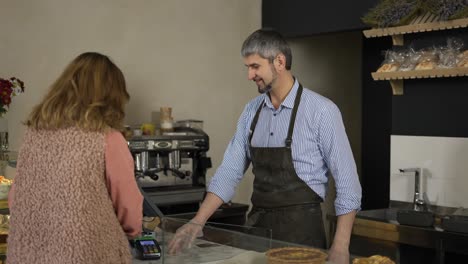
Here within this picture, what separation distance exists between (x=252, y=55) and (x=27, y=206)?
1.27 m

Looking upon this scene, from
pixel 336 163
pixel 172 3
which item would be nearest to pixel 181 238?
pixel 336 163

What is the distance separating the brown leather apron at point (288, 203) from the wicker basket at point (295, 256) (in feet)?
2.74

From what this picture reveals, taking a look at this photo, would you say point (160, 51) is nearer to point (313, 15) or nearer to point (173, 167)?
point (173, 167)

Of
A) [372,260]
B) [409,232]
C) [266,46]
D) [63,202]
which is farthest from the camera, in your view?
[409,232]

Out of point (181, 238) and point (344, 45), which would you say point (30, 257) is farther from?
point (344, 45)

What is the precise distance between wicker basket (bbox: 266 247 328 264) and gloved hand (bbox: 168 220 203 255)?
28 cm

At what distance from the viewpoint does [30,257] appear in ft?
6.28

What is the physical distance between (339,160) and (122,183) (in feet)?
3.58

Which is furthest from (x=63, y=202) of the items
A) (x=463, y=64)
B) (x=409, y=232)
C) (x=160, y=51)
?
(x=160, y=51)

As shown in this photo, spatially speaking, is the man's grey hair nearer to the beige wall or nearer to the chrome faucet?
the chrome faucet

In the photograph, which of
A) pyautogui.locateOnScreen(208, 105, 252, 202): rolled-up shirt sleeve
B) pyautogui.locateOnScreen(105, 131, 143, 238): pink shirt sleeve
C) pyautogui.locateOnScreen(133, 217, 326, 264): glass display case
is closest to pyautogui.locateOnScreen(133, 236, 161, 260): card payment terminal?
pyautogui.locateOnScreen(133, 217, 326, 264): glass display case

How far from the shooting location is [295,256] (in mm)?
1990

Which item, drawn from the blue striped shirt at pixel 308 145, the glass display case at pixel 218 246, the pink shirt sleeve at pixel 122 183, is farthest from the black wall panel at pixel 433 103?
the pink shirt sleeve at pixel 122 183

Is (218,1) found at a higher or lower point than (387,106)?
higher
